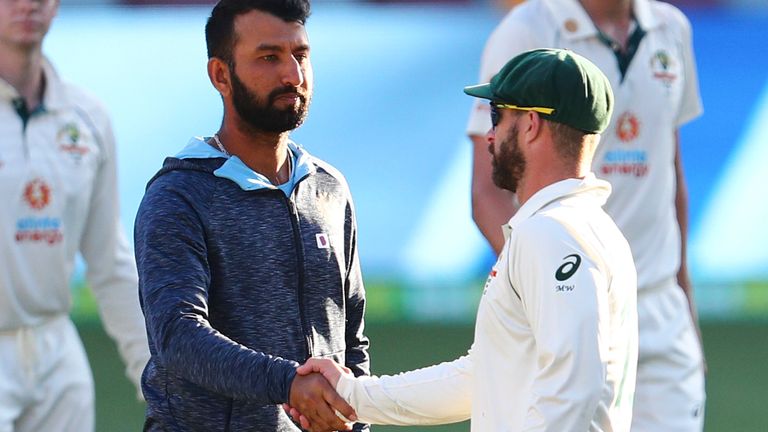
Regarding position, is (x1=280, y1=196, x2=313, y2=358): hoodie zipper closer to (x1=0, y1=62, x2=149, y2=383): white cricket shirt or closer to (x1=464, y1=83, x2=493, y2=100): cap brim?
(x1=464, y1=83, x2=493, y2=100): cap brim

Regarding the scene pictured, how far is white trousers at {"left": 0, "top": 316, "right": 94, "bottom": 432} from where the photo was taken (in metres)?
5.30

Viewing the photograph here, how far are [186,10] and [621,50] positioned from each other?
5.02 metres

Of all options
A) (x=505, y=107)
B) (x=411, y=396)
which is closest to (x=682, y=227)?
(x=411, y=396)

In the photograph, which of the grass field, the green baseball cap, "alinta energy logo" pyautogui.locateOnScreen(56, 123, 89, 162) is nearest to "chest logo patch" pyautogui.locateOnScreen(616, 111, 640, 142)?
the green baseball cap

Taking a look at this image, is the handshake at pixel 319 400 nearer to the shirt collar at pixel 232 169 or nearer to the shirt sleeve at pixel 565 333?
the shirt collar at pixel 232 169

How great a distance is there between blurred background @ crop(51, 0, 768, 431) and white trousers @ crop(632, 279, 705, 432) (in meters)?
4.00

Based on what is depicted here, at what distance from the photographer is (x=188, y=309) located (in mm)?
3617

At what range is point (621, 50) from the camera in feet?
16.4

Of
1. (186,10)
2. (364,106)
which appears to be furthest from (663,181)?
(186,10)

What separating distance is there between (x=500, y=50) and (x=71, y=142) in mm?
1610

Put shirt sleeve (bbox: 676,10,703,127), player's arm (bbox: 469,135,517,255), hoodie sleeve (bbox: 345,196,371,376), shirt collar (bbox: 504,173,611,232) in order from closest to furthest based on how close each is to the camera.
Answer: shirt collar (bbox: 504,173,611,232) < hoodie sleeve (bbox: 345,196,371,376) < player's arm (bbox: 469,135,517,255) < shirt sleeve (bbox: 676,10,703,127)

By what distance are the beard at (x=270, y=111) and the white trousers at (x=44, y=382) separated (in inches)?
71.7

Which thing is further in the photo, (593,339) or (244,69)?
(244,69)

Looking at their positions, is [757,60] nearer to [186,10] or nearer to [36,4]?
[186,10]
